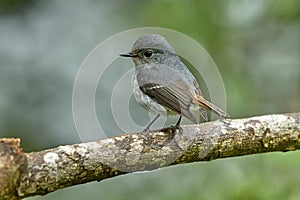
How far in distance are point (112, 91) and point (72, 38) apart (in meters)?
0.62

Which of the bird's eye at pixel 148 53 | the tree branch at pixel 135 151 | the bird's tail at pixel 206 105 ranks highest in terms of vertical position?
the bird's eye at pixel 148 53

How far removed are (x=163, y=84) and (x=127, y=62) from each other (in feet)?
6.87

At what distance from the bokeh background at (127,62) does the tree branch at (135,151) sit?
41.0 inches

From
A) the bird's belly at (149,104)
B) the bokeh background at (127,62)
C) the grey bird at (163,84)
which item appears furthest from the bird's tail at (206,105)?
the bokeh background at (127,62)

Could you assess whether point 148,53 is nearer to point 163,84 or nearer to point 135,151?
point 163,84

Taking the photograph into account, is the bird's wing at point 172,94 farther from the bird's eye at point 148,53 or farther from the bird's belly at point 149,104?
the bird's eye at point 148,53

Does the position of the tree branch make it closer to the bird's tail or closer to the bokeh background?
the bird's tail

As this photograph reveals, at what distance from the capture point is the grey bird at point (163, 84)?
303 cm

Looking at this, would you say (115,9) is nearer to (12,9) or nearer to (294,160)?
(12,9)

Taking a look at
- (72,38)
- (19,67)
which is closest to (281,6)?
(72,38)

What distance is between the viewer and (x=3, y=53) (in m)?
5.26

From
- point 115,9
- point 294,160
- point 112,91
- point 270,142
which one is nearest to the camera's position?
point 270,142

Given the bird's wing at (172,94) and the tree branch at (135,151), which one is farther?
the bird's wing at (172,94)


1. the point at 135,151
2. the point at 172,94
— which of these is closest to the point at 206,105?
the point at 172,94
